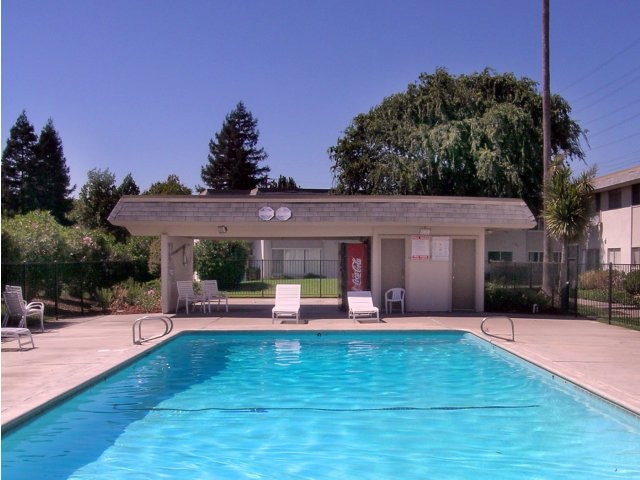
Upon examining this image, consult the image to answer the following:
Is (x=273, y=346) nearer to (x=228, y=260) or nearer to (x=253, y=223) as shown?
(x=253, y=223)

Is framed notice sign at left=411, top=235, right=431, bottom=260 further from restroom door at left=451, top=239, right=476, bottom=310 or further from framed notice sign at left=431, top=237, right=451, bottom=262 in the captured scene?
restroom door at left=451, top=239, right=476, bottom=310

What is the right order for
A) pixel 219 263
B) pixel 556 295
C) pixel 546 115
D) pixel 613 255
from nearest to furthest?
pixel 556 295 → pixel 546 115 → pixel 613 255 → pixel 219 263

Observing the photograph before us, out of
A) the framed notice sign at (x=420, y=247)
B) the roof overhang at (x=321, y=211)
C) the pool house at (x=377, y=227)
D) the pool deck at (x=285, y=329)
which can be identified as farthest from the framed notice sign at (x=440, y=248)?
the pool deck at (x=285, y=329)

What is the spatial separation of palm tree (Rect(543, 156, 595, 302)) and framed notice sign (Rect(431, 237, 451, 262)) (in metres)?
4.21

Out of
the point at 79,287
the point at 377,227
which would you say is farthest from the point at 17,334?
the point at 377,227

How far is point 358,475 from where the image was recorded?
667 centimetres

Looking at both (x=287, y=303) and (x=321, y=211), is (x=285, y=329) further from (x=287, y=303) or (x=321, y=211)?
(x=321, y=211)

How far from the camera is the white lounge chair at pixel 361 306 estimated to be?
56.5ft

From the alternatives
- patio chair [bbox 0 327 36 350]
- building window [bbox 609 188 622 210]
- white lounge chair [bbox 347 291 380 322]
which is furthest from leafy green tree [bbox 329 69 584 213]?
patio chair [bbox 0 327 36 350]

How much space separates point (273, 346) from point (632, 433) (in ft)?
27.6

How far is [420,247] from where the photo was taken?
62.4 feet

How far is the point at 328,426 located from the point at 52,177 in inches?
2313

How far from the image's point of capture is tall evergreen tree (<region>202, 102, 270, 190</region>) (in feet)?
237

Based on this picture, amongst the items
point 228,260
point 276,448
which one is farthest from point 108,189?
point 276,448
